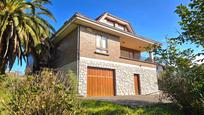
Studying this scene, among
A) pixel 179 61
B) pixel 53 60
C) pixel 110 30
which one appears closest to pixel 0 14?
pixel 53 60

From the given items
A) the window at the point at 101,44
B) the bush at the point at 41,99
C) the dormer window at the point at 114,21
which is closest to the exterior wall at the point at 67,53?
Answer: the window at the point at 101,44

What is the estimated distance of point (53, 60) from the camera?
20.0 m

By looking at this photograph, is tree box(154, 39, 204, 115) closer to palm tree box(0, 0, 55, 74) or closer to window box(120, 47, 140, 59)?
palm tree box(0, 0, 55, 74)

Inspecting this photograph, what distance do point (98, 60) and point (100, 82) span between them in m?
1.87

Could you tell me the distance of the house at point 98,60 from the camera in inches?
609

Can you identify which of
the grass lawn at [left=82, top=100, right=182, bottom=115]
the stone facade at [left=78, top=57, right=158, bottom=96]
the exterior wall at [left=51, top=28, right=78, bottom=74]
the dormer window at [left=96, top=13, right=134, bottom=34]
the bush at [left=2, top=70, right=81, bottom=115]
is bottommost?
the grass lawn at [left=82, top=100, right=182, bottom=115]

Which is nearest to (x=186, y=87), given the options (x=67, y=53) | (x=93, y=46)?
(x=93, y=46)

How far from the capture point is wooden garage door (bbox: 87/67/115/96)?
15575mm

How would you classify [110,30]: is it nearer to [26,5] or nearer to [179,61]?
[26,5]

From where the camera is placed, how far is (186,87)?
8.09 meters

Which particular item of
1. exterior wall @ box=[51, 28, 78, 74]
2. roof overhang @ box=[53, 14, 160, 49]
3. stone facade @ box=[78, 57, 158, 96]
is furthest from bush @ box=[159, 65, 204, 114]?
roof overhang @ box=[53, 14, 160, 49]

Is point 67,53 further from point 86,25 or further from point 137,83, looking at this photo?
point 137,83

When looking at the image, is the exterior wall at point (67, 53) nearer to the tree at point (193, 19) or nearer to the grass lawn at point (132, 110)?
the grass lawn at point (132, 110)

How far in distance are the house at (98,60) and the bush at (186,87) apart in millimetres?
7514
